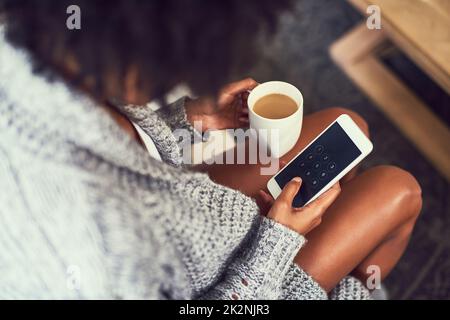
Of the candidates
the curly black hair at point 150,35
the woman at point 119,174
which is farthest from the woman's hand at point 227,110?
the curly black hair at point 150,35

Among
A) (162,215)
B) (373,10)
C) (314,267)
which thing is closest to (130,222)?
(162,215)

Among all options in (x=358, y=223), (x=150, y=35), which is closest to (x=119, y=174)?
(x=150, y=35)

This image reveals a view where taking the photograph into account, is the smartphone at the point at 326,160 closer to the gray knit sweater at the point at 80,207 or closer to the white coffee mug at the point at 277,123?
the white coffee mug at the point at 277,123

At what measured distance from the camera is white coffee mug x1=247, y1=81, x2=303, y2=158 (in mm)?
740

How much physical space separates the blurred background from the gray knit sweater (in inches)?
21.2

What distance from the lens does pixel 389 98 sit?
47.4 inches

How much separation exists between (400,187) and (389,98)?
18.8 inches

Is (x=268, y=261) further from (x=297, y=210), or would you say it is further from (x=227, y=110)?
(x=227, y=110)

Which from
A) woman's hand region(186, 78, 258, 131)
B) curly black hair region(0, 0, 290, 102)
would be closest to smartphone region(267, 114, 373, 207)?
woman's hand region(186, 78, 258, 131)

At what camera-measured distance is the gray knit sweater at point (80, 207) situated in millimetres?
503

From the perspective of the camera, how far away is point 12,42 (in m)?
0.49

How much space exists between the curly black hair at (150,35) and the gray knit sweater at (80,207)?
2.2 inches

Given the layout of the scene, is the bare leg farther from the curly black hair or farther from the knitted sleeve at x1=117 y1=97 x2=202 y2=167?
the curly black hair

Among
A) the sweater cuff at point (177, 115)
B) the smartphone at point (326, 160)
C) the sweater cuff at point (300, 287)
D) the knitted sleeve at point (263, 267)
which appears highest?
the sweater cuff at point (177, 115)
